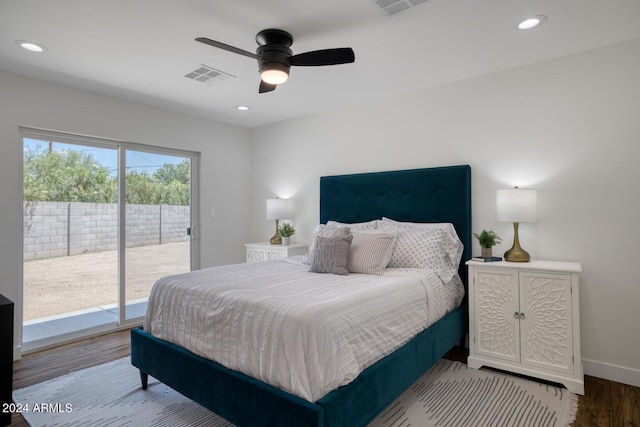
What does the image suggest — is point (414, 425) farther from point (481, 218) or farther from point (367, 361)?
point (481, 218)

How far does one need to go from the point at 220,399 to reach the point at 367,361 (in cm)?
81

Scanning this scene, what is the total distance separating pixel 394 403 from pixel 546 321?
125 cm

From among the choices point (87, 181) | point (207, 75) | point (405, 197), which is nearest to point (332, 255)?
point (405, 197)

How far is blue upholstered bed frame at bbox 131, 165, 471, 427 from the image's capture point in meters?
1.63

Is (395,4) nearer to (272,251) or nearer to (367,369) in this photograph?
(367,369)

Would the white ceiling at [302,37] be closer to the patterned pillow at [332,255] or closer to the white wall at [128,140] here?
the white wall at [128,140]

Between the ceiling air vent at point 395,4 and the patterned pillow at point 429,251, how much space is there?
175cm

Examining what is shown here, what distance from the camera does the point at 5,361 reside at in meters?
2.01

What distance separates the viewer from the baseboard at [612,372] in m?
2.55

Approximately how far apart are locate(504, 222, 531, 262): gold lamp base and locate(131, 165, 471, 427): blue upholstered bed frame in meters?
0.42

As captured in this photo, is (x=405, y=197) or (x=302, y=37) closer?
(x=302, y=37)

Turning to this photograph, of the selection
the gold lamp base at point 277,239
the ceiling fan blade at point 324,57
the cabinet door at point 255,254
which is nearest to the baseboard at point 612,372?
the ceiling fan blade at point 324,57

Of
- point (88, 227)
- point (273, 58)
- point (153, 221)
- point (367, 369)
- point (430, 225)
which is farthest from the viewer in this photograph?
point (153, 221)

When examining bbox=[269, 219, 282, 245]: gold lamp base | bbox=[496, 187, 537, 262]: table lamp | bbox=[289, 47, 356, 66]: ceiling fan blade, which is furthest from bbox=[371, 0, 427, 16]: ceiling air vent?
bbox=[269, 219, 282, 245]: gold lamp base
